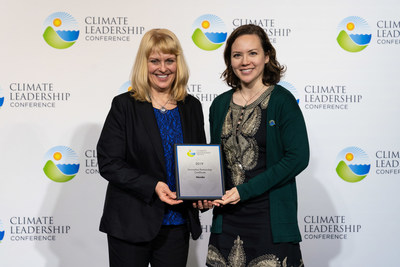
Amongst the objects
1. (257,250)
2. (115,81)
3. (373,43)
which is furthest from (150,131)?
(373,43)

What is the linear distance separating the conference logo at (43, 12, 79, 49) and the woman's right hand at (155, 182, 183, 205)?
5.66 ft

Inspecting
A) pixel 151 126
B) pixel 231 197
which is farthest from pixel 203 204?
pixel 151 126

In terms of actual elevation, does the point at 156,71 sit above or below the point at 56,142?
above

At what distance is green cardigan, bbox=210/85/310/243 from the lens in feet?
→ 5.91

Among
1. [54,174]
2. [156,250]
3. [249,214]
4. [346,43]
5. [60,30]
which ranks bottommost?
[156,250]

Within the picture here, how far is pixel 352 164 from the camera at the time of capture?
3.20 metres

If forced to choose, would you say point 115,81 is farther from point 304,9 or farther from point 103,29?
point 304,9

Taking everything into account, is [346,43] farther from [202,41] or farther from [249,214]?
[249,214]

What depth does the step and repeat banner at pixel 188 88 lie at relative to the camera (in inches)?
123

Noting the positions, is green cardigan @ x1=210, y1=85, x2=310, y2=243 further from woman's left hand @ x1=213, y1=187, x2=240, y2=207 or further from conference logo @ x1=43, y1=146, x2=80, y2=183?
conference logo @ x1=43, y1=146, x2=80, y2=183

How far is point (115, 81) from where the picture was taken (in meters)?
3.13

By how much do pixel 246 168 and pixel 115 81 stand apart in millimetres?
1580

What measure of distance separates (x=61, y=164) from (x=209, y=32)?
1.41m

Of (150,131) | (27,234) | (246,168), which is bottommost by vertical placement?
(27,234)
